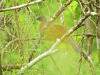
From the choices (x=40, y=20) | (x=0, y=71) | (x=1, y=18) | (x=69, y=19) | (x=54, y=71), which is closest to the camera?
(x=0, y=71)

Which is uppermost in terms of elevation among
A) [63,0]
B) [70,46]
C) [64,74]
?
[63,0]

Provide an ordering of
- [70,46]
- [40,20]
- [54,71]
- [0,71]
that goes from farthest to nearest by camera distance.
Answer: [40,20]
[70,46]
[54,71]
[0,71]

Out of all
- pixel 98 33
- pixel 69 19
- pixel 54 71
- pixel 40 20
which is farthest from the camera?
pixel 40 20

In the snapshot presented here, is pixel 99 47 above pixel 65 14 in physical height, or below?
below

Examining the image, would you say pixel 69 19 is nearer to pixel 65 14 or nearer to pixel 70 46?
pixel 65 14

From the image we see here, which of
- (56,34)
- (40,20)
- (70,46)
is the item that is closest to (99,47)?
(70,46)

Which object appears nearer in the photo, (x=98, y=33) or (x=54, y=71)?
(x=98, y=33)

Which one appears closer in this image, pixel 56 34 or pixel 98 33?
pixel 98 33

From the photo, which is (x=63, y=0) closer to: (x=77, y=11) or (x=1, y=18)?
(x=77, y=11)

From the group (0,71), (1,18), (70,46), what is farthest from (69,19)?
(0,71)
